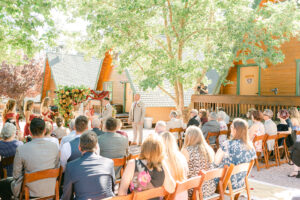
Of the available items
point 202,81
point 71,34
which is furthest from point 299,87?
point 71,34

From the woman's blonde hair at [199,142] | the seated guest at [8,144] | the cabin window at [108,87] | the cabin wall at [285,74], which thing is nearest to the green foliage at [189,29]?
the cabin wall at [285,74]

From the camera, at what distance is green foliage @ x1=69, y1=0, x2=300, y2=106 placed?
10539 mm

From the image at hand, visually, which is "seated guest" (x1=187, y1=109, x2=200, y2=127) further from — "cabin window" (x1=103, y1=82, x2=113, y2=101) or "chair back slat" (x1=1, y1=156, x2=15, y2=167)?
"cabin window" (x1=103, y1=82, x2=113, y2=101)

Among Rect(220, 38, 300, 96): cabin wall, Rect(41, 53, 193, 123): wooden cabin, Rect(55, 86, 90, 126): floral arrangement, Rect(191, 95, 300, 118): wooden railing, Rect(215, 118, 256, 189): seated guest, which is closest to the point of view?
Rect(215, 118, 256, 189): seated guest

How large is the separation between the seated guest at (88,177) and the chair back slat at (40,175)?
547mm

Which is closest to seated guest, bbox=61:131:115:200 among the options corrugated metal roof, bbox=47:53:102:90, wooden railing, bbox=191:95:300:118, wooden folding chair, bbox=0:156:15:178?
wooden folding chair, bbox=0:156:15:178

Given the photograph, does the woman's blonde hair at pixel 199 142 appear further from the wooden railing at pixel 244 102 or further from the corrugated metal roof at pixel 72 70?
the corrugated metal roof at pixel 72 70

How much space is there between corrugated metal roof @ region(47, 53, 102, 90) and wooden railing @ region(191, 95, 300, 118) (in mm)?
13841

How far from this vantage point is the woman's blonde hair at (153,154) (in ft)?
11.0

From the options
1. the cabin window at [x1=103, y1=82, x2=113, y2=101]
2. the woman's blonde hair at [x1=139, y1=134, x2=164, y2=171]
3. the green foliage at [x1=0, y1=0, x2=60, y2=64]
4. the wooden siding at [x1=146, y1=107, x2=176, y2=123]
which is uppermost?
the green foliage at [x1=0, y1=0, x2=60, y2=64]

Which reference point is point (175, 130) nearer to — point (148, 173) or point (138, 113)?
point (138, 113)

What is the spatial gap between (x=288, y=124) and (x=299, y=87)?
15.2 feet

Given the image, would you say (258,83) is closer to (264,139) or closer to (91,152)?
(264,139)

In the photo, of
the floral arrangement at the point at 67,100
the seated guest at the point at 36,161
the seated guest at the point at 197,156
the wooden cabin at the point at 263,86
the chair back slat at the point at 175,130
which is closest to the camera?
the seated guest at the point at 36,161
